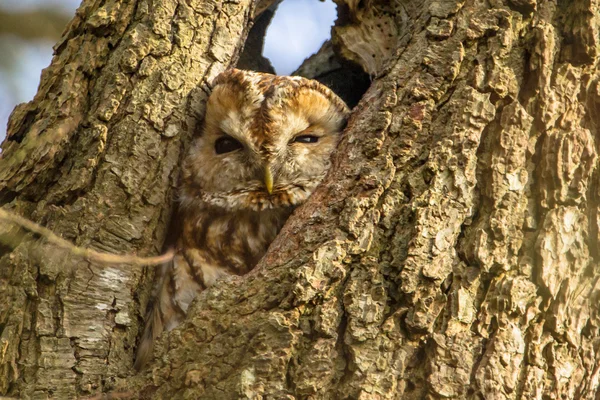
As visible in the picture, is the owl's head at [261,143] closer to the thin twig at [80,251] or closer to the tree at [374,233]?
the tree at [374,233]

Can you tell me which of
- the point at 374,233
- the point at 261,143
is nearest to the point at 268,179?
the point at 261,143

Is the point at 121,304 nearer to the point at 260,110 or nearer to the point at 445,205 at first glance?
the point at 260,110

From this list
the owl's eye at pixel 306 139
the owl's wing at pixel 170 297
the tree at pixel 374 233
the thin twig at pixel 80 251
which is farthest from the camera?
the owl's eye at pixel 306 139

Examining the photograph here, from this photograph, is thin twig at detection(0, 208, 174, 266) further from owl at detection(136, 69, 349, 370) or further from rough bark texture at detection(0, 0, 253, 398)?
owl at detection(136, 69, 349, 370)

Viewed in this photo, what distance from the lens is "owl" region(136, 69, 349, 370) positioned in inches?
95.9

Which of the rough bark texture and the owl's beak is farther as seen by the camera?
the owl's beak

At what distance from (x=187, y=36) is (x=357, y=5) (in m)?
0.81

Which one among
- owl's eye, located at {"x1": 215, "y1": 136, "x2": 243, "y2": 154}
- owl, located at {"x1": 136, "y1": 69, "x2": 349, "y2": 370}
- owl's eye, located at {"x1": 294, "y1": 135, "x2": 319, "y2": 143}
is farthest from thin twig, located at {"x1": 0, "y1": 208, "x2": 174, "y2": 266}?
owl's eye, located at {"x1": 294, "y1": 135, "x2": 319, "y2": 143}

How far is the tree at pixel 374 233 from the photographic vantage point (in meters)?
1.67

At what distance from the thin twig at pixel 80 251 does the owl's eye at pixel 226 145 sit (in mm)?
520

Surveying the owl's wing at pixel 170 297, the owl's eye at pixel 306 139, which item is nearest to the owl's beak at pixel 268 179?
the owl's eye at pixel 306 139

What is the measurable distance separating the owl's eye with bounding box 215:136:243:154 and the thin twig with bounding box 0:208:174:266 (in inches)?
20.5

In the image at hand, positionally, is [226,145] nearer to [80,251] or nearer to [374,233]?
[80,251]

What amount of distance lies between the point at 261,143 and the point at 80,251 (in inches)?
31.5
